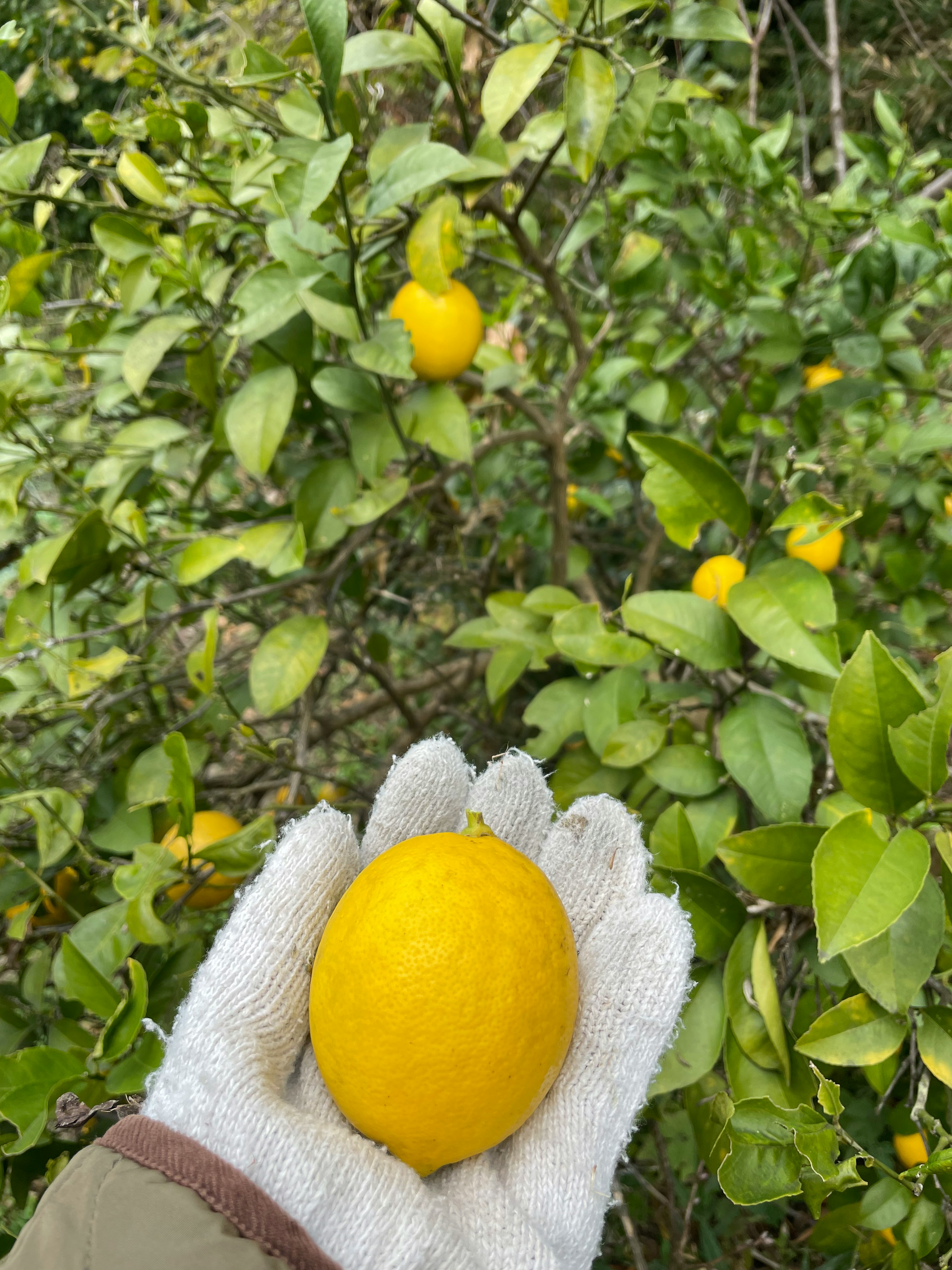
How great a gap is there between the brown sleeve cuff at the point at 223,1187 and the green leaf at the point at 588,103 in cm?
85

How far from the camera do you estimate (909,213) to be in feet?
3.84

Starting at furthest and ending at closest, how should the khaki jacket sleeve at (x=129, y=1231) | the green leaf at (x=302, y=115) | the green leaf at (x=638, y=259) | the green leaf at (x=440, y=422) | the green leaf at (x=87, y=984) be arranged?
the green leaf at (x=638, y=259), the green leaf at (x=440, y=422), the green leaf at (x=302, y=115), the green leaf at (x=87, y=984), the khaki jacket sleeve at (x=129, y=1231)

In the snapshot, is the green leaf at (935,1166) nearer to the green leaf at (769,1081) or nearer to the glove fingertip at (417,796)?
the green leaf at (769,1081)

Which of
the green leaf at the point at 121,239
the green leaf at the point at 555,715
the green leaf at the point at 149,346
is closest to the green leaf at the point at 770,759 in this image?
Answer: the green leaf at the point at 555,715

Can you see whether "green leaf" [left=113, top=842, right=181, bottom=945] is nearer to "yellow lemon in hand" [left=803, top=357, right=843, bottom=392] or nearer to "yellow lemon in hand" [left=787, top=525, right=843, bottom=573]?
"yellow lemon in hand" [left=787, top=525, right=843, bottom=573]

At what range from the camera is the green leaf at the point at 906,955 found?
550 millimetres

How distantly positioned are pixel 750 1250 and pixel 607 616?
2.90 ft

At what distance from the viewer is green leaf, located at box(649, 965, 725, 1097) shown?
66cm

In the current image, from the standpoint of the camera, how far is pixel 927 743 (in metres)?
0.52

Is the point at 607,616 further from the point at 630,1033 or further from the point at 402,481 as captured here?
the point at 630,1033

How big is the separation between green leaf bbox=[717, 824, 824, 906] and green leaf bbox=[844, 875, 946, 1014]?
7cm

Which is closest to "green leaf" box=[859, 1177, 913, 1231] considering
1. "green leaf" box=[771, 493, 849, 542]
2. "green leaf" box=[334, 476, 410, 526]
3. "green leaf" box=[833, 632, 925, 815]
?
"green leaf" box=[833, 632, 925, 815]

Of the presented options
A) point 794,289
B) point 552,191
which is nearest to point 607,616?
point 794,289

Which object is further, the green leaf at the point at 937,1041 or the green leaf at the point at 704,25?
the green leaf at the point at 704,25
